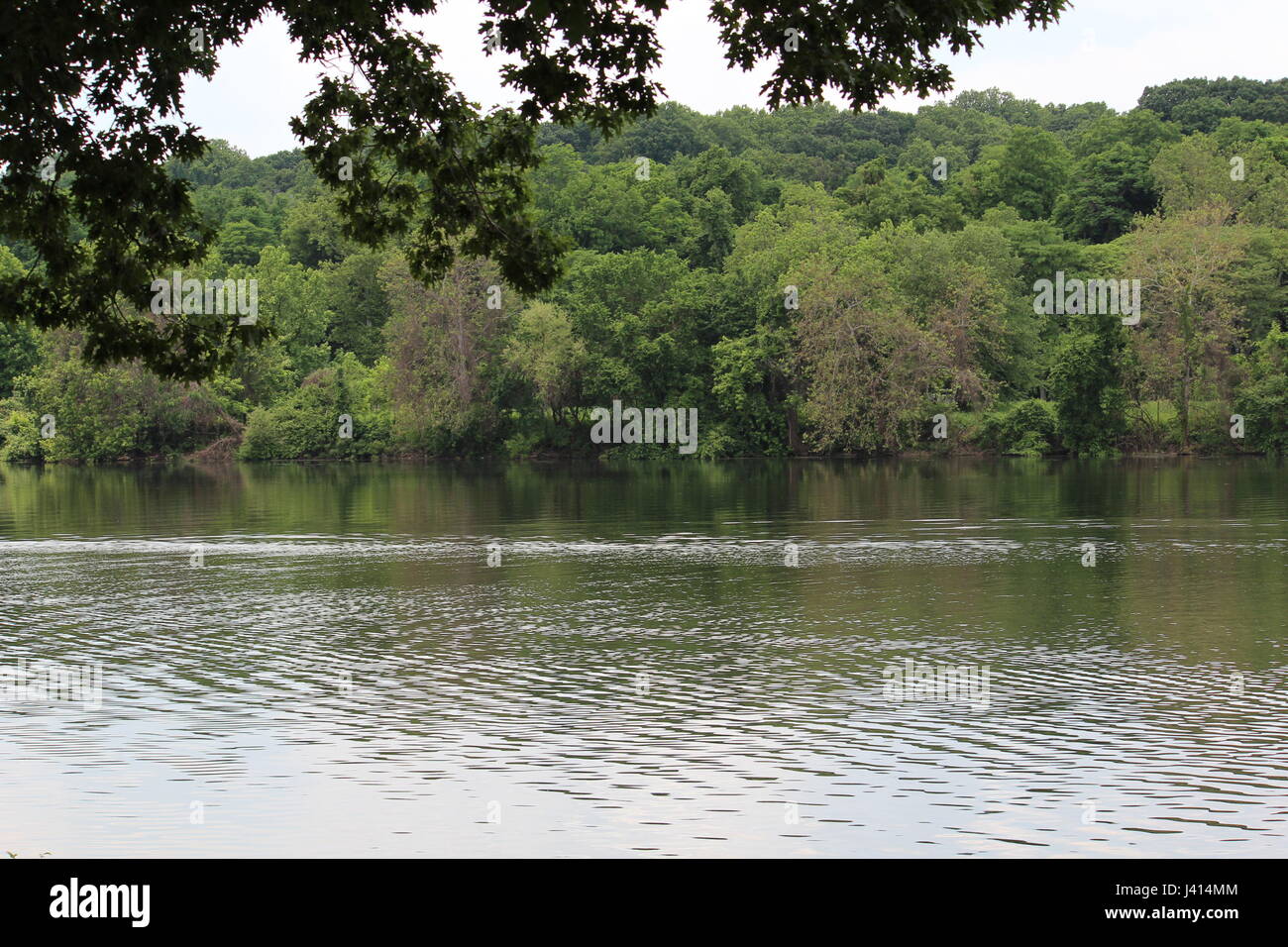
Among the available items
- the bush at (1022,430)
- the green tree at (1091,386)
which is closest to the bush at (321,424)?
the bush at (1022,430)

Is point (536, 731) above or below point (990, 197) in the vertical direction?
below

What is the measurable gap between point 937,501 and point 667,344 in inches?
1566

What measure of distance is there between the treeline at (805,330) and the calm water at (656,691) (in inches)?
1557

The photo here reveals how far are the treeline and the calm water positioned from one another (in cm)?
3955

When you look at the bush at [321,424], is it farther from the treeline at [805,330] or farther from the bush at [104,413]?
the bush at [104,413]

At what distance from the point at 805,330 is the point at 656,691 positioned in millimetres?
65524

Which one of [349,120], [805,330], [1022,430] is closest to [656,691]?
[349,120]

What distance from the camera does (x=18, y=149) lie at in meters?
14.6

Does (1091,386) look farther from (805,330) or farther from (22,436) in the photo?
(22,436)

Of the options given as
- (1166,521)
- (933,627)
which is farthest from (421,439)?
(933,627)

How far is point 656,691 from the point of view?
1855 cm

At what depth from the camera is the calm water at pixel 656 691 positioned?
12.8 metres
